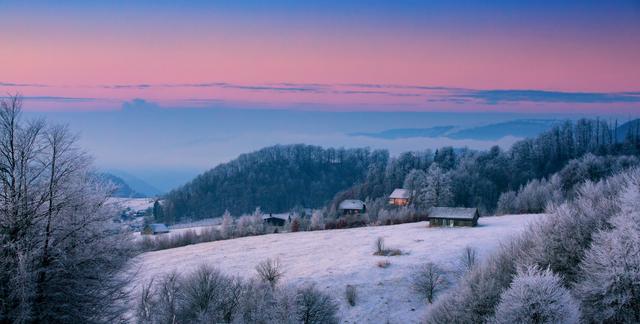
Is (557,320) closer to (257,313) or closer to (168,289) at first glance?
(257,313)

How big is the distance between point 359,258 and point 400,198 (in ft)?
229

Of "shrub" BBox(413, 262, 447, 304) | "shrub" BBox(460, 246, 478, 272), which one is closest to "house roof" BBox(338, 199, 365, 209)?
"shrub" BBox(460, 246, 478, 272)

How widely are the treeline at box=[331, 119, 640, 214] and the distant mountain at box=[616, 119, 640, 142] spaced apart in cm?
12

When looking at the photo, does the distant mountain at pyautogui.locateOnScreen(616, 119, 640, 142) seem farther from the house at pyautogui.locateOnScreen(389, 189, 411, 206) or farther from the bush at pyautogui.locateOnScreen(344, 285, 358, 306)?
the bush at pyautogui.locateOnScreen(344, 285, 358, 306)

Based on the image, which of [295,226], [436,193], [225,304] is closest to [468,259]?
[225,304]

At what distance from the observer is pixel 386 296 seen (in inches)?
1510

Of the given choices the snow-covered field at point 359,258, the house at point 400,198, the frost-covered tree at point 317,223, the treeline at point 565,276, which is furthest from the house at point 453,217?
the house at point 400,198

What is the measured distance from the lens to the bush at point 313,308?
29828 millimetres

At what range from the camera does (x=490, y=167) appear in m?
132

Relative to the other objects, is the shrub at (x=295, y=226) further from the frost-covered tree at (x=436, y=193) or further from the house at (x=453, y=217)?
the house at (x=453, y=217)

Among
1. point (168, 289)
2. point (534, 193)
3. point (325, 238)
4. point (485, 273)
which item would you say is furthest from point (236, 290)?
point (534, 193)

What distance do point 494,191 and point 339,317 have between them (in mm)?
95379

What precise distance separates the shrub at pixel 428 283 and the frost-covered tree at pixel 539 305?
51.2 ft

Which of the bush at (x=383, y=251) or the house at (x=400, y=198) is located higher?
the bush at (x=383, y=251)
